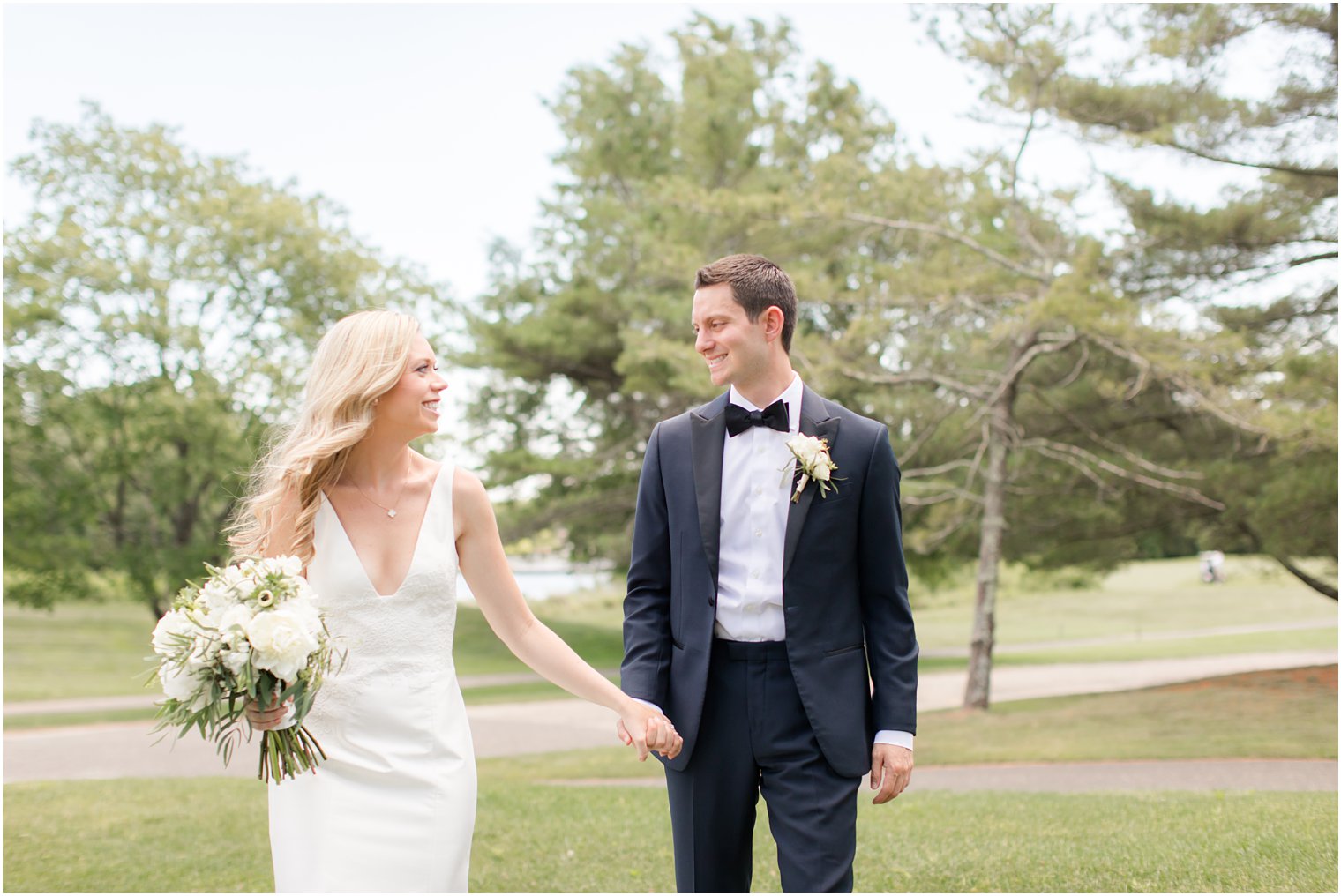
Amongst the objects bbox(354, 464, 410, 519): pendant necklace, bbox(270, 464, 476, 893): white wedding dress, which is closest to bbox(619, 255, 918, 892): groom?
bbox(270, 464, 476, 893): white wedding dress

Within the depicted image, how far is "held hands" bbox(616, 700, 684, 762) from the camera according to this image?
3.26 meters

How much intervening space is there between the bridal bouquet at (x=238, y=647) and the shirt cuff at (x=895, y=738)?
1545 mm

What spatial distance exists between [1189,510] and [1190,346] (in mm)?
5563

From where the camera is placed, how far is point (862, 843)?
7.49 metres

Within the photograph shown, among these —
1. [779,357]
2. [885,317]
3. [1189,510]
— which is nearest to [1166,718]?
[1189,510]

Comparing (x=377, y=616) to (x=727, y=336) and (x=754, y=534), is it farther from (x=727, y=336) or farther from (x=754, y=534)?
(x=727, y=336)

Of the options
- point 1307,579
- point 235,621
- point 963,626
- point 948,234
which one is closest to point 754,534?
point 235,621

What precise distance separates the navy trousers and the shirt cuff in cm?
15

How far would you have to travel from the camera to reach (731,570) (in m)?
3.37

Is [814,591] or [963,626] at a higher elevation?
[814,591]

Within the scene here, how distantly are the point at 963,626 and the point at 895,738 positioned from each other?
126 ft

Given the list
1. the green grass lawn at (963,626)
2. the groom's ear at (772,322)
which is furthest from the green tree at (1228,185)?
the groom's ear at (772,322)

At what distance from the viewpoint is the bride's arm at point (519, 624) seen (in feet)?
10.8

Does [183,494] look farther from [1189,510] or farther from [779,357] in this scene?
[779,357]
